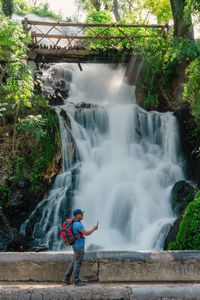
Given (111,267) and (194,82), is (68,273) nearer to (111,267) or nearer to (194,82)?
(111,267)

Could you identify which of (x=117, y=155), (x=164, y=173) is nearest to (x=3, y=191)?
(x=117, y=155)

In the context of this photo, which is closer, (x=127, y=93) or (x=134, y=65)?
(x=134, y=65)

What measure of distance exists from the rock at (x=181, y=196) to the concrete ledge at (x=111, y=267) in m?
5.54

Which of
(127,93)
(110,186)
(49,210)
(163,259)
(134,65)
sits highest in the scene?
(134,65)

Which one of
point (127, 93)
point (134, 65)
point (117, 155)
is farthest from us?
point (127, 93)

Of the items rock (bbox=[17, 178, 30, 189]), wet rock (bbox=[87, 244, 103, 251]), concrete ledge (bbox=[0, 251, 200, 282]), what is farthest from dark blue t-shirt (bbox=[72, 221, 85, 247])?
rock (bbox=[17, 178, 30, 189])

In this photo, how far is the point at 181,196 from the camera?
11258mm

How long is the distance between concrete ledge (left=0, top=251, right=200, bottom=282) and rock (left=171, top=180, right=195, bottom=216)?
554 cm

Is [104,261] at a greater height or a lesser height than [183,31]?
lesser

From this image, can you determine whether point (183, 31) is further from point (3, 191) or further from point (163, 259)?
point (163, 259)

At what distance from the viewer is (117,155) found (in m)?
14.5

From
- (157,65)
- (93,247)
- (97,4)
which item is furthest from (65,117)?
(97,4)

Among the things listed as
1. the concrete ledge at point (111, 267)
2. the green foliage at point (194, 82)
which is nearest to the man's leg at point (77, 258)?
the concrete ledge at point (111, 267)

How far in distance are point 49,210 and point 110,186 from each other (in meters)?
2.55
